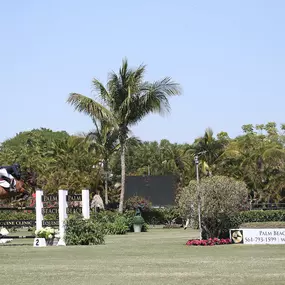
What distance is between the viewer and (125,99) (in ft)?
151

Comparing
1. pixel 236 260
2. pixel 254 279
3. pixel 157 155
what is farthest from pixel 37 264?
pixel 157 155

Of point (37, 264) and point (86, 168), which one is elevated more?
point (86, 168)

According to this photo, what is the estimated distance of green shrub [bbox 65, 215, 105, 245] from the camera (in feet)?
97.2

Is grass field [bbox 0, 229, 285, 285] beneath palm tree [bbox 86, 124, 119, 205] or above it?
beneath

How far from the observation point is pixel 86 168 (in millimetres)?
57219

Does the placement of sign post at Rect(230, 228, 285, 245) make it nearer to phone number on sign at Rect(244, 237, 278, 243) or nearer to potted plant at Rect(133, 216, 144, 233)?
phone number on sign at Rect(244, 237, 278, 243)

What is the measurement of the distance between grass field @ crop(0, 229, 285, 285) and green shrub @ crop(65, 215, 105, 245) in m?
1.44

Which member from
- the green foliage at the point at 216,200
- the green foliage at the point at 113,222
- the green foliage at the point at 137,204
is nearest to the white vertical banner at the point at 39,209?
the green foliage at the point at 216,200

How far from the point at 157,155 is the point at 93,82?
3836 centimetres

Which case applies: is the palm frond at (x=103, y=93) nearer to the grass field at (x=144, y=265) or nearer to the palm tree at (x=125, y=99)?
the palm tree at (x=125, y=99)

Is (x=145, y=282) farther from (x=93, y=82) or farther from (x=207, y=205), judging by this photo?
(x=93, y=82)

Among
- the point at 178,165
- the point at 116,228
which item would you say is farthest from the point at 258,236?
the point at 178,165

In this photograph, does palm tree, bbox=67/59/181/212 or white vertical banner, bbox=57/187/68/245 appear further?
palm tree, bbox=67/59/181/212

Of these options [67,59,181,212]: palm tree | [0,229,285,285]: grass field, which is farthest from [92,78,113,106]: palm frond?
[0,229,285,285]: grass field
